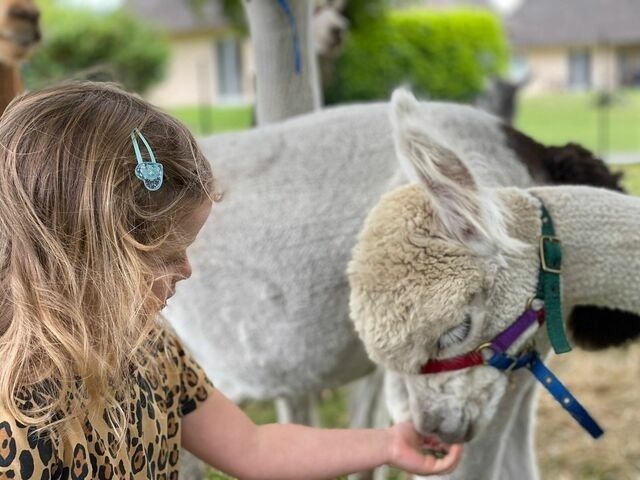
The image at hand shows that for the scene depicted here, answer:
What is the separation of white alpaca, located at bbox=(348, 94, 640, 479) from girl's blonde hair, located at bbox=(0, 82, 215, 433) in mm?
515

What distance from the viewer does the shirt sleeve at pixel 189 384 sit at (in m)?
1.63

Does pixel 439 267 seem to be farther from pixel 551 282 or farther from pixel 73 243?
pixel 73 243

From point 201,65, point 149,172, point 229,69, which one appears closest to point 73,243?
point 149,172

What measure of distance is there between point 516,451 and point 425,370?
542 millimetres

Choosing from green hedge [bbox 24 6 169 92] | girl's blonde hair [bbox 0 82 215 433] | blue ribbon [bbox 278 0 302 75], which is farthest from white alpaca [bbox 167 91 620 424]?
green hedge [bbox 24 6 169 92]

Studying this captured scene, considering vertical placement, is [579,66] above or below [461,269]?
below

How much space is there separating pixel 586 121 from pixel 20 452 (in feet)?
55.6

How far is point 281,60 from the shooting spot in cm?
269

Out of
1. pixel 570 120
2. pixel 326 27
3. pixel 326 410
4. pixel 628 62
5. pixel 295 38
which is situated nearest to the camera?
pixel 295 38

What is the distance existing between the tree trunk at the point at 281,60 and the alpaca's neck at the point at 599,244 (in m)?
1.16

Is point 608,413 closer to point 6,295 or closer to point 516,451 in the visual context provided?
point 516,451

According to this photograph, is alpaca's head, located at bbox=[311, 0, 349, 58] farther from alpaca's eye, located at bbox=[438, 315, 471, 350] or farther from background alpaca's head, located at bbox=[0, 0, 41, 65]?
alpaca's eye, located at bbox=[438, 315, 471, 350]

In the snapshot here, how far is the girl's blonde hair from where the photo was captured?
1.21 m

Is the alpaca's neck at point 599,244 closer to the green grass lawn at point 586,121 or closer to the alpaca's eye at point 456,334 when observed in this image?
the alpaca's eye at point 456,334
